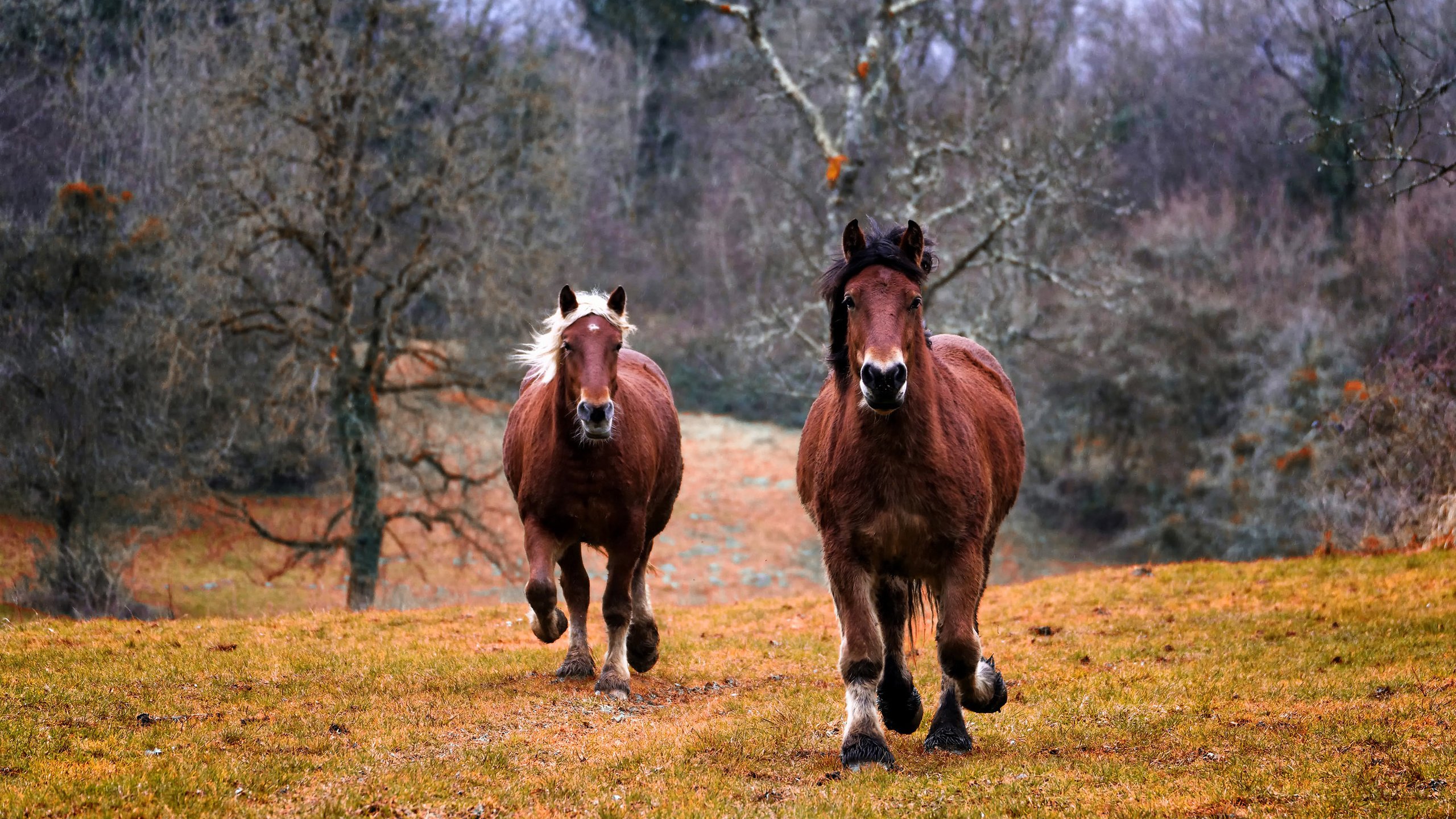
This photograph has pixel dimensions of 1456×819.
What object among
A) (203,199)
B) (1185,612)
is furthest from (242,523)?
(1185,612)

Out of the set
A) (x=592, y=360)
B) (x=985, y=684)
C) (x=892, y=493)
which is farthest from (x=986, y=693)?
(x=592, y=360)

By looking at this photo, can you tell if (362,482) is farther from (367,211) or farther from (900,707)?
(900,707)

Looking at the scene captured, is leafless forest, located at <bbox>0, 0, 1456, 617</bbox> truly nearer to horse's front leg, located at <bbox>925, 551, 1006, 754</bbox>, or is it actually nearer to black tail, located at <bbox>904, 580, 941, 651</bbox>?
black tail, located at <bbox>904, 580, 941, 651</bbox>

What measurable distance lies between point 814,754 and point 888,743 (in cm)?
71

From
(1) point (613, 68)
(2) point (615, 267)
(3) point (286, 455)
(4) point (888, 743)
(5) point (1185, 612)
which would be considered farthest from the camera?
(1) point (613, 68)

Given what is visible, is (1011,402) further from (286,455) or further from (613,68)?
(613,68)

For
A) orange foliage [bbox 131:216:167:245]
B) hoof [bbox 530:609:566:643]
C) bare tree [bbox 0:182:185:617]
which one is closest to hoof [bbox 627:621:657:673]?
hoof [bbox 530:609:566:643]

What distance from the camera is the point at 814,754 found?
6672 millimetres

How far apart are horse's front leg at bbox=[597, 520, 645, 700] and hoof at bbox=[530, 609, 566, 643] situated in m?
0.40

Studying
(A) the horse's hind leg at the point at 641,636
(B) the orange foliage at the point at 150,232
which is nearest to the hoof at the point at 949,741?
(A) the horse's hind leg at the point at 641,636

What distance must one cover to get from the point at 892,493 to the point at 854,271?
127cm

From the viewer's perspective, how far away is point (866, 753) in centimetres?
613

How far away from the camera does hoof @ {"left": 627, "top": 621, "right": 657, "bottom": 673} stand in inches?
376

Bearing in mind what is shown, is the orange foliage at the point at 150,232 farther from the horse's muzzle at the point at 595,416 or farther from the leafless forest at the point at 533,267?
the horse's muzzle at the point at 595,416
